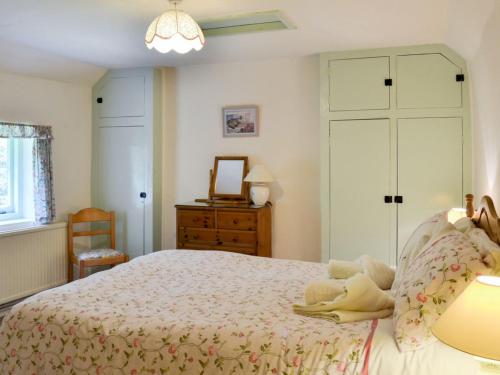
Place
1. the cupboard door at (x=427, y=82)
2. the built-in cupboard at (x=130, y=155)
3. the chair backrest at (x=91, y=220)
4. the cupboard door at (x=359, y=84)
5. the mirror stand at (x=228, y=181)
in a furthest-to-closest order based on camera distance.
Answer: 1. the built-in cupboard at (x=130, y=155)
2. the chair backrest at (x=91, y=220)
3. the mirror stand at (x=228, y=181)
4. the cupboard door at (x=359, y=84)
5. the cupboard door at (x=427, y=82)

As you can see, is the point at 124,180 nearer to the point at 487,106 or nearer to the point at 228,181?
the point at 228,181

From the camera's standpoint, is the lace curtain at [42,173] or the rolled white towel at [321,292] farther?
the lace curtain at [42,173]

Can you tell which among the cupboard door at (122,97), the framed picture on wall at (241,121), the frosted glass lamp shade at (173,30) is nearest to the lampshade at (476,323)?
the frosted glass lamp shade at (173,30)

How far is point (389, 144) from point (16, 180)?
11.4 ft

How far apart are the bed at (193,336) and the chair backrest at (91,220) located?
6.94ft

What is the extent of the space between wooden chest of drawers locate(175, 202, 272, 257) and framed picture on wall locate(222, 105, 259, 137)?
787 millimetres

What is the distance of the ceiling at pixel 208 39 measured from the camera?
2.70 meters

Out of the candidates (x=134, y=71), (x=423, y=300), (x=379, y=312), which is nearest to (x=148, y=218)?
(x=134, y=71)

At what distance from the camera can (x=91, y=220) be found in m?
4.37

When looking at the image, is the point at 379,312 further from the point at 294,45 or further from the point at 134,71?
the point at 134,71

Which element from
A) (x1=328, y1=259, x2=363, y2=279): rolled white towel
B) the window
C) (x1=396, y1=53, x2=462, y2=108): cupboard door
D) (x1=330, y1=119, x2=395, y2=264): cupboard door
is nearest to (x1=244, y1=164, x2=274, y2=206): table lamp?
(x1=330, y1=119, x2=395, y2=264): cupboard door

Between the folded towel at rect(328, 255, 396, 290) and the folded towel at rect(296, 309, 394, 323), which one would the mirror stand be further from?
the folded towel at rect(296, 309, 394, 323)

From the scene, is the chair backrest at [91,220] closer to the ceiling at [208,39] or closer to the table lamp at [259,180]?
the ceiling at [208,39]

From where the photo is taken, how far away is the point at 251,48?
3717 mm
